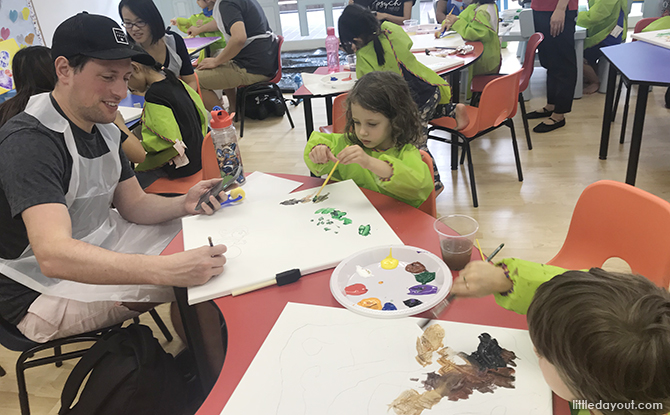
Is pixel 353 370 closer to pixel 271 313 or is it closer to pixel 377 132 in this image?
pixel 271 313

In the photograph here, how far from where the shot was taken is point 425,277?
102 cm

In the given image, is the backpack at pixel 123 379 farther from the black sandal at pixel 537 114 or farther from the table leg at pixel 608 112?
the black sandal at pixel 537 114

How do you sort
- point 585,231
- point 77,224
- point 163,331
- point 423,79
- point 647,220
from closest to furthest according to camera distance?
point 647,220 < point 585,231 < point 77,224 < point 163,331 < point 423,79

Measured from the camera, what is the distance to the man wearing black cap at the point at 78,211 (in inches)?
43.5

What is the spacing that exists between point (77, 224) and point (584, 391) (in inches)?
54.8

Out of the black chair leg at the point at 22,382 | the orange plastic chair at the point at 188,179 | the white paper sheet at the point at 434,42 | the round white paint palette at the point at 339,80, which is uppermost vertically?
the white paper sheet at the point at 434,42

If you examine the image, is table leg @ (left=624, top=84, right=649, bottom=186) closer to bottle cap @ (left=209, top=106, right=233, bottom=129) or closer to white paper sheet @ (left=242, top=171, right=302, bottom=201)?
white paper sheet @ (left=242, top=171, right=302, bottom=201)

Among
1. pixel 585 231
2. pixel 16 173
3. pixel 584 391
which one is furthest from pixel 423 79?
pixel 584 391

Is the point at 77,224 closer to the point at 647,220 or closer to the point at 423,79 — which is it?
the point at 647,220

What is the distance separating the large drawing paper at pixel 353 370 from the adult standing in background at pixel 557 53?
11.3 feet

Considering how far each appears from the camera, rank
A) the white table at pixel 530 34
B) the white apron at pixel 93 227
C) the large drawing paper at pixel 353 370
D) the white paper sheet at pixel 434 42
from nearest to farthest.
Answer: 1. the large drawing paper at pixel 353 370
2. the white apron at pixel 93 227
3. the white paper sheet at pixel 434 42
4. the white table at pixel 530 34

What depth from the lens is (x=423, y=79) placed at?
264cm

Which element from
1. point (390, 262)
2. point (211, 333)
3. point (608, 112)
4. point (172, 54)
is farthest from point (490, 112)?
point (211, 333)

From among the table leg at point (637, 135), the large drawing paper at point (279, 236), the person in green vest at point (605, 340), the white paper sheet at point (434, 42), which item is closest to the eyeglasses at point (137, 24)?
the large drawing paper at point (279, 236)
